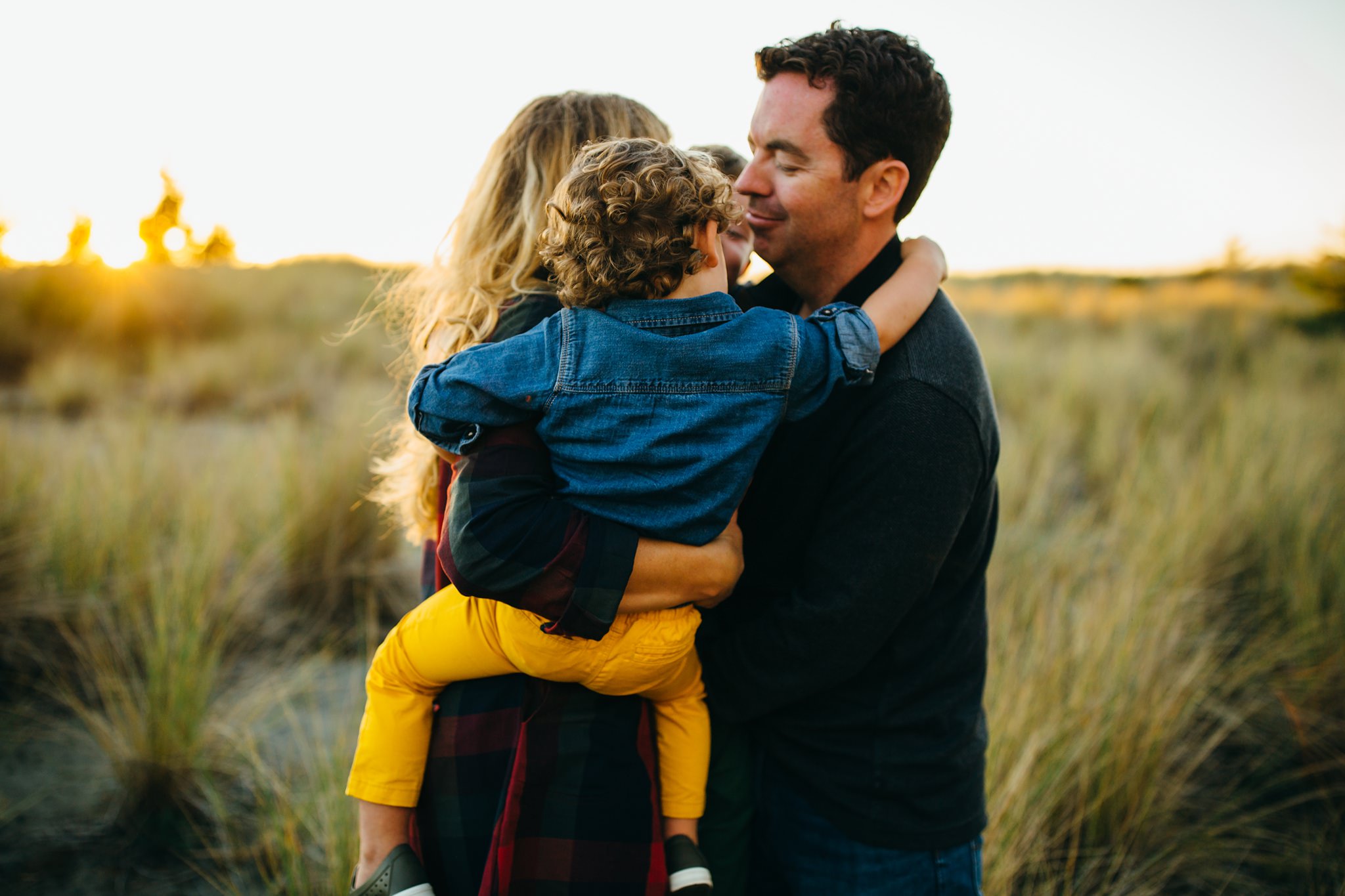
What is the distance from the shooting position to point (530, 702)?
1.39 m

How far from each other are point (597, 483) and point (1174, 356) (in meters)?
12.0

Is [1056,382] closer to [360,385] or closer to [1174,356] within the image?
[1174,356]

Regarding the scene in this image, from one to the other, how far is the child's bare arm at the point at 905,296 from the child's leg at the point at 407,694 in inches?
36.9

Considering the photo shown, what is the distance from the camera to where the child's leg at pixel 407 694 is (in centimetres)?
139

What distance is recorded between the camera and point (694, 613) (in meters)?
1.42

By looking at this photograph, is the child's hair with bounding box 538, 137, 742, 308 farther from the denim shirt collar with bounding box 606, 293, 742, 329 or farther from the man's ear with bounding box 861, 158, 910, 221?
the man's ear with bounding box 861, 158, 910, 221

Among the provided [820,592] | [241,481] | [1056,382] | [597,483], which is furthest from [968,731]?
[1056,382]

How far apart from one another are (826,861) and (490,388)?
1.22m

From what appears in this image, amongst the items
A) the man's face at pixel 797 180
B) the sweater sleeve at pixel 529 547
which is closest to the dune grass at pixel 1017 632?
the sweater sleeve at pixel 529 547

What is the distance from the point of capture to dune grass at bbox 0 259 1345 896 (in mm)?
2656

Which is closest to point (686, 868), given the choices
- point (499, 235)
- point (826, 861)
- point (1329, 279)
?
point (826, 861)

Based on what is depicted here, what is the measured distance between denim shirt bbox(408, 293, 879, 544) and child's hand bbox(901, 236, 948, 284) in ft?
1.44

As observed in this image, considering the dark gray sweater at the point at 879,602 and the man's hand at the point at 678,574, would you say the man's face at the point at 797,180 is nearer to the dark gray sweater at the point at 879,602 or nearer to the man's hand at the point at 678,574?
the dark gray sweater at the point at 879,602

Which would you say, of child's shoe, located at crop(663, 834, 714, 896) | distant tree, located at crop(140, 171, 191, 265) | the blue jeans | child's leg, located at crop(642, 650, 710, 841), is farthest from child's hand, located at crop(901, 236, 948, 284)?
distant tree, located at crop(140, 171, 191, 265)
